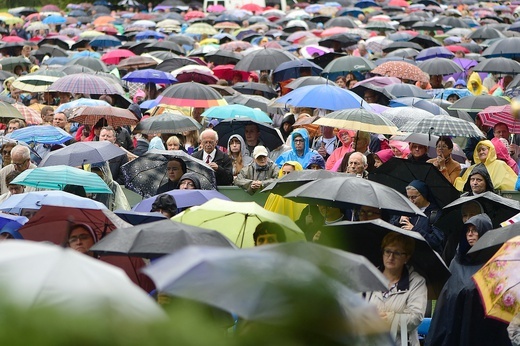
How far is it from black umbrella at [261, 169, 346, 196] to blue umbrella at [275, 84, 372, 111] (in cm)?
349

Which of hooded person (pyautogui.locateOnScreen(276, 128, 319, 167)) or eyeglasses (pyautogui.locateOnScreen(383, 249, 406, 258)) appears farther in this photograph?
hooded person (pyautogui.locateOnScreen(276, 128, 319, 167))

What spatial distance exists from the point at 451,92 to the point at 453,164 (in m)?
5.91

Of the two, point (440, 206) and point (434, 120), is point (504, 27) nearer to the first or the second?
point (434, 120)

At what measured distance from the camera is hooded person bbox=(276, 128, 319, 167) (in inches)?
423

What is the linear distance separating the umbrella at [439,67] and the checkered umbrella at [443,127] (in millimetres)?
7332

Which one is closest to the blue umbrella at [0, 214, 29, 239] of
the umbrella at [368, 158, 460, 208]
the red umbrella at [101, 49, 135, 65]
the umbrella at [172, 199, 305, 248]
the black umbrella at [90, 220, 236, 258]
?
the umbrella at [172, 199, 305, 248]

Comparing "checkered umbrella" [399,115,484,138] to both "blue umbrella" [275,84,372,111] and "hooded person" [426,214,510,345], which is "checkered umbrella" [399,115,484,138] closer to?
"blue umbrella" [275,84,372,111]

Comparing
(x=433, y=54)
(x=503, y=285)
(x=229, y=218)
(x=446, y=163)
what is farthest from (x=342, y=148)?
(x=433, y=54)

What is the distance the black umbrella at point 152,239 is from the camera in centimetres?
545

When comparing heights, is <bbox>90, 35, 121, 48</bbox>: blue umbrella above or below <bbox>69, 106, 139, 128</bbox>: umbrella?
→ below

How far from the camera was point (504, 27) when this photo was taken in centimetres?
2773

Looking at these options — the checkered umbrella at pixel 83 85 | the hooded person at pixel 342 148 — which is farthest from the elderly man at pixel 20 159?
the checkered umbrella at pixel 83 85

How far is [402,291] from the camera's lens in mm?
6305

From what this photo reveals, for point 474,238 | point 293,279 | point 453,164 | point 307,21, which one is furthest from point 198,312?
point 307,21
